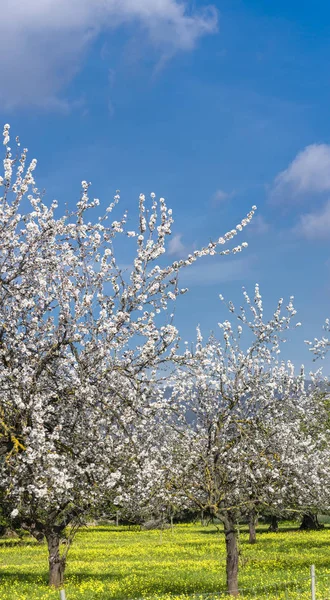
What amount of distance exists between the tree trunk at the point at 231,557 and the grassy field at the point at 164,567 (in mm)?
630

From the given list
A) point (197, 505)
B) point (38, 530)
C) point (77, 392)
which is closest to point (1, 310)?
point (77, 392)

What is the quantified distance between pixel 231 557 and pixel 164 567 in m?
12.1

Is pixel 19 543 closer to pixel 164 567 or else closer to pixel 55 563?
pixel 164 567

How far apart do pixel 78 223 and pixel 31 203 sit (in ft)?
3.95

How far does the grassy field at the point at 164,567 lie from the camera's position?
23.3 metres

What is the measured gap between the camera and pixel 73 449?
610 inches

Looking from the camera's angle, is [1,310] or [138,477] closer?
[1,310]

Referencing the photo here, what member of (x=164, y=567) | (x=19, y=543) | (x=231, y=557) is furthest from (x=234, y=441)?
(x=19, y=543)

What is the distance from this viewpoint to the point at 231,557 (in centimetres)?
2183

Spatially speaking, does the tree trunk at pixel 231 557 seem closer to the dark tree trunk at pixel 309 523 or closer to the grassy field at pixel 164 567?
the grassy field at pixel 164 567

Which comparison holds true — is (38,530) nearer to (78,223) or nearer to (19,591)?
(19,591)

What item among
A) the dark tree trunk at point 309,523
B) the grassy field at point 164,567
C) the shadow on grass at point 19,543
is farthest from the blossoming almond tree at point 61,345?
the dark tree trunk at point 309,523

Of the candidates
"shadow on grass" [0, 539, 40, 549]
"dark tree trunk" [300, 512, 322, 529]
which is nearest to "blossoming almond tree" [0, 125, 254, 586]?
"shadow on grass" [0, 539, 40, 549]

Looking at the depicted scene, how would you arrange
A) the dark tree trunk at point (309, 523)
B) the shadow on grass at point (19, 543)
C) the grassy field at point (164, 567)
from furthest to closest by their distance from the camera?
the dark tree trunk at point (309, 523)
the shadow on grass at point (19, 543)
the grassy field at point (164, 567)
